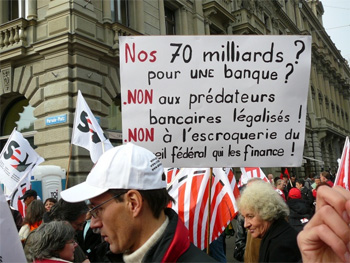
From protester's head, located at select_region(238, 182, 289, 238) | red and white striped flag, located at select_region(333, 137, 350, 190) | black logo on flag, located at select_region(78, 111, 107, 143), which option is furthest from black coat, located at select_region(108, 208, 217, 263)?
black logo on flag, located at select_region(78, 111, 107, 143)

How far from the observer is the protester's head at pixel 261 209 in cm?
268

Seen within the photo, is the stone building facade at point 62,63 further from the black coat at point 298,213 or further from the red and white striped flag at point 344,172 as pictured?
the red and white striped flag at point 344,172

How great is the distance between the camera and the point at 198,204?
369cm

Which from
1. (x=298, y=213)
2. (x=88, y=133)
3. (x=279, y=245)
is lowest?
(x=298, y=213)

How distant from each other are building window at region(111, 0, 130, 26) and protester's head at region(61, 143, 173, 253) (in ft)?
35.8

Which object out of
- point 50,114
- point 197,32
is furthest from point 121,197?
point 197,32

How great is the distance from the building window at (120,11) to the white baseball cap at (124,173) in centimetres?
1086

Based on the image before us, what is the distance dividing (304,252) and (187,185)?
2.72m

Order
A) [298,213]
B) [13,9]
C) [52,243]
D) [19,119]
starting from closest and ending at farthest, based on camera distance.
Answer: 1. [52,243]
2. [298,213]
3. [19,119]
4. [13,9]

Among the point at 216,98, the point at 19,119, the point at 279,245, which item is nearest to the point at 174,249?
the point at 279,245

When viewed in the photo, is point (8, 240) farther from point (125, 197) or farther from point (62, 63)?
point (62, 63)

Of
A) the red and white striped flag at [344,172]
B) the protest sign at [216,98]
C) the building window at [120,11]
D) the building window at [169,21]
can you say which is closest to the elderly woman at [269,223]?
the protest sign at [216,98]

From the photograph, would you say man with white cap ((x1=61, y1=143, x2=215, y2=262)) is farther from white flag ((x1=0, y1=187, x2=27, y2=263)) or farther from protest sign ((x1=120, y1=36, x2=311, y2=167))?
protest sign ((x1=120, y1=36, x2=311, y2=167))

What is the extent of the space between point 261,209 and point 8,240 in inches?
69.5
